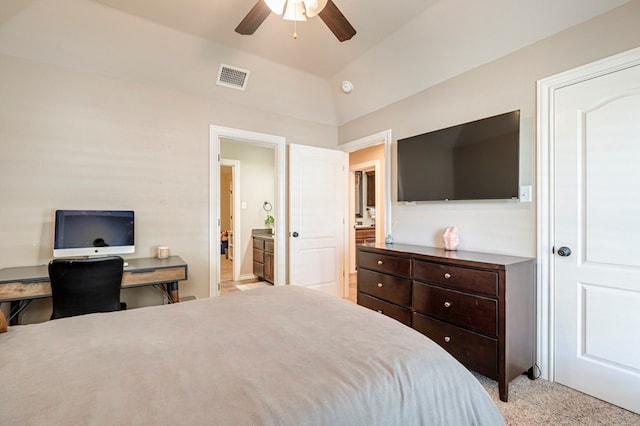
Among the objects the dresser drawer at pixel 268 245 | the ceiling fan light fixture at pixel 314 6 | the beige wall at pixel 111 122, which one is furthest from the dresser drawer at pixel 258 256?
the ceiling fan light fixture at pixel 314 6

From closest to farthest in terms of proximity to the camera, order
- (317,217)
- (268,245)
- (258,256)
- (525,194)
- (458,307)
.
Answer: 1. (458,307)
2. (525,194)
3. (317,217)
4. (268,245)
5. (258,256)

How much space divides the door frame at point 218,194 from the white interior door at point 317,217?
13cm

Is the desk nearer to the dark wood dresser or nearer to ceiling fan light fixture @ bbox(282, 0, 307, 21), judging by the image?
the dark wood dresser

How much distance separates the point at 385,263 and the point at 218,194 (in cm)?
196

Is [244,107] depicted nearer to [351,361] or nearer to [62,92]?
[62,92]

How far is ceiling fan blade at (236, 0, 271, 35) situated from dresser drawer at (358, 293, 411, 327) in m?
2.45

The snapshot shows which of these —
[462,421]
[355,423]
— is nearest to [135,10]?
[355,423]

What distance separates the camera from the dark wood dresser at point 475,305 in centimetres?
197

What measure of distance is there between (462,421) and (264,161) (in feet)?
17.3

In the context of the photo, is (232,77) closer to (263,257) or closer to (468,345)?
(263,257)

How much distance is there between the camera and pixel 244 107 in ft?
11.6

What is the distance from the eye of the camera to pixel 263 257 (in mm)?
5051

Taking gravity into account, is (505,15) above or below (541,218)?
above

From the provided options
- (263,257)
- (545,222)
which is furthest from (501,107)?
(263,257)
